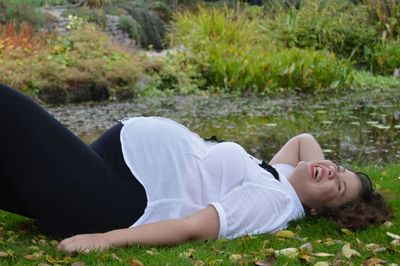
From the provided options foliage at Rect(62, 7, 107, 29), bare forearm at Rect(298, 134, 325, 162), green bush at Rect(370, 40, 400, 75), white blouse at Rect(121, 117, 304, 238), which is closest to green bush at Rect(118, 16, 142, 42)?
foliage at Rect(62, 7, 107, 29)

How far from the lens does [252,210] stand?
3.59m

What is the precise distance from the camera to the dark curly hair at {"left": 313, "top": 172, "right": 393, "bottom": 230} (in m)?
3.78

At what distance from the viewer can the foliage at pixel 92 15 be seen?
1716cm

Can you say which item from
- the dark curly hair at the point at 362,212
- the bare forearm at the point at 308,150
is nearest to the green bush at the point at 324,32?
the bare forearm at the point at 308,150

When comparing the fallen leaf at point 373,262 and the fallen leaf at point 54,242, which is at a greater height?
the fallen leaf at point 373,262

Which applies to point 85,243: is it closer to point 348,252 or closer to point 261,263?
point 261,263

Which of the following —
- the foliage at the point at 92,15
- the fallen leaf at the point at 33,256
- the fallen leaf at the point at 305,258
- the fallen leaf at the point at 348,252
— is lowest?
the foliage at the point at 92,15

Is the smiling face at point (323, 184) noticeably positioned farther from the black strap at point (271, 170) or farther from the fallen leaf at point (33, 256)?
the fallen leaf at point (33, 256)

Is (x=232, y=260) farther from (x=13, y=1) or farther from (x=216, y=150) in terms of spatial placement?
(x=13, y=1)

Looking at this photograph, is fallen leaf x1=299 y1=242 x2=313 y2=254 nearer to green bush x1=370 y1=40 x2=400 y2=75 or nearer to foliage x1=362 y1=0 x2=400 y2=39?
green bush x1=370 y1=40 x2=400 y2=75

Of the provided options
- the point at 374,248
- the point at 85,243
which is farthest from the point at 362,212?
the point at 85,243

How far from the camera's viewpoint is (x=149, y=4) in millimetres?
20594

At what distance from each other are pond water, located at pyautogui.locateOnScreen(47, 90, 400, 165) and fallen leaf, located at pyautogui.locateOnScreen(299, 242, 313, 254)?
348 centimetres

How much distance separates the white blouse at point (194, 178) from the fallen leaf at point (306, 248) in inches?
12.0
